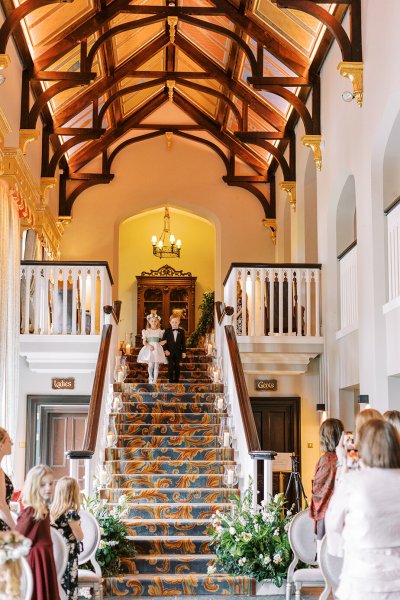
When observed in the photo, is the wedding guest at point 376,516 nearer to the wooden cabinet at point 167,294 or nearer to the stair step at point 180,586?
the stair step at point 180,586

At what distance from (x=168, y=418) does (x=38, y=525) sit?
661 centimetres

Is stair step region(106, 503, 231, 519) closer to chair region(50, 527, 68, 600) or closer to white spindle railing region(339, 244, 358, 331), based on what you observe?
white spindle railing region(339, 244, 358, 331)

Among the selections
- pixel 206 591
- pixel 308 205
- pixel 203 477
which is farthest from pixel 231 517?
pixel 308 205

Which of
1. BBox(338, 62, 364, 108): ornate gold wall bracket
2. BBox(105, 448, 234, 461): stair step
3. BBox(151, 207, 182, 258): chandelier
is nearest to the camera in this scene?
BBox(338, 62, 364, 108): ornate gold wall bracket

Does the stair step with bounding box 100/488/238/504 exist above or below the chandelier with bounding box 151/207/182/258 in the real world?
below

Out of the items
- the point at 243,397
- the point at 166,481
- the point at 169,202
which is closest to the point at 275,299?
the point at 243,397

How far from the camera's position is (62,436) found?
47.5ft

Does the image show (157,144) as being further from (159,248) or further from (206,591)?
(206,591)

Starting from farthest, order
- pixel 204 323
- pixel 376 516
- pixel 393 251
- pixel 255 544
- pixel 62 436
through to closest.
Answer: pixel 204 323
pixel 62 436
pixel 393 251
pixel 255 544
pixel 376 516

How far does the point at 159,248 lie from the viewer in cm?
1989

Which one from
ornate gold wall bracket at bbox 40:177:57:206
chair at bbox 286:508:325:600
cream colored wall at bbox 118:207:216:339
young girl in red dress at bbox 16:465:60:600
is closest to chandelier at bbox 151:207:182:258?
cream colored wall at bbox 118:207:216:339

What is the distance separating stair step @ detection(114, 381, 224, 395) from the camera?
486 inches

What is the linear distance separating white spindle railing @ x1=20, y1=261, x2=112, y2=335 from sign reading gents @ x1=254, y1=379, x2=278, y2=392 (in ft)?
8.24

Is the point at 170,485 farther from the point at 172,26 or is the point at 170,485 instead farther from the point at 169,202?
the point at 169,202
